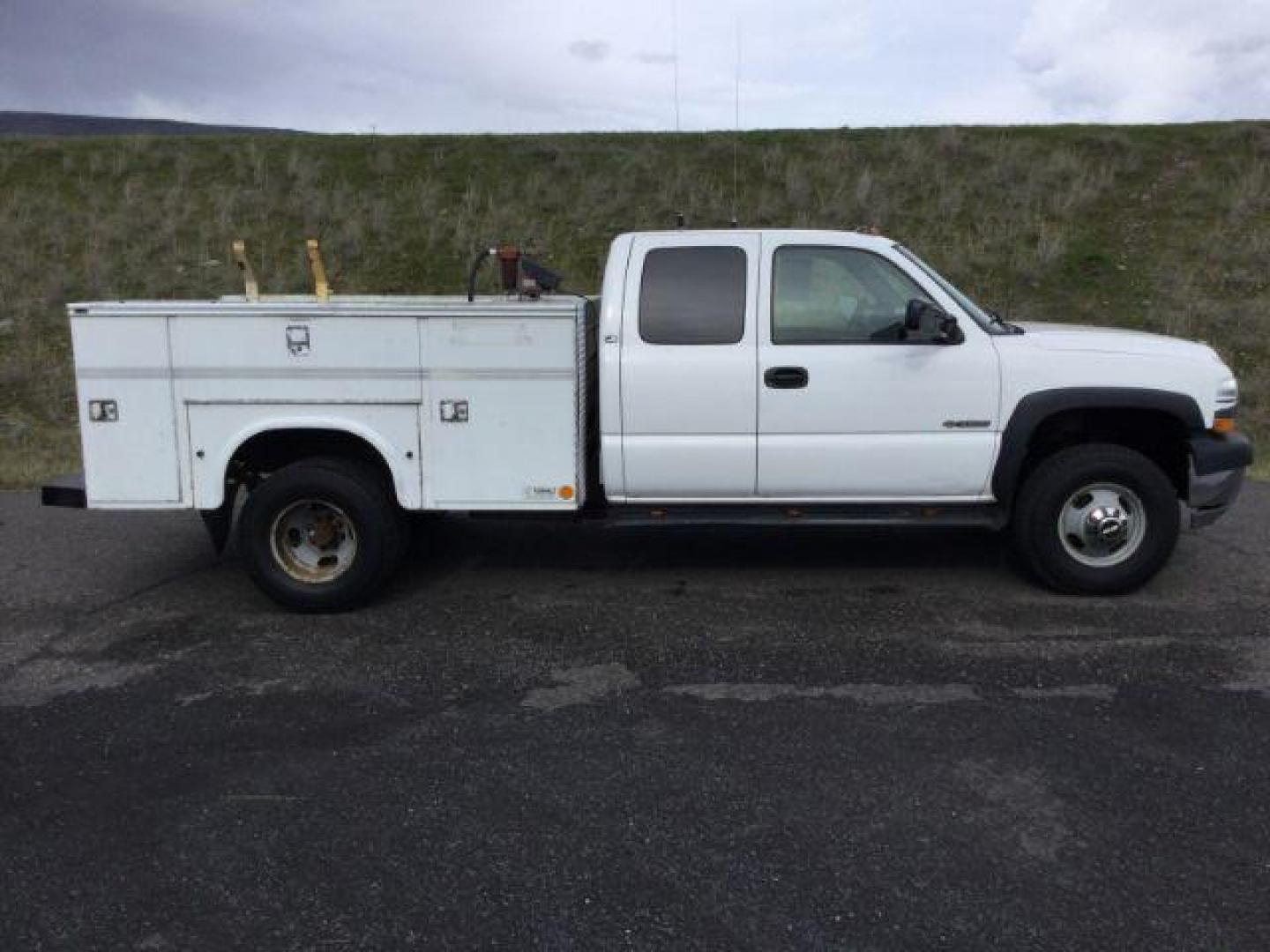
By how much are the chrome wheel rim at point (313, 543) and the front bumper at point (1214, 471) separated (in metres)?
4.48

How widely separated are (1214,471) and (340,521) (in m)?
4.67

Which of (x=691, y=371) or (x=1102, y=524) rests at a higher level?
(x=691, y=371)

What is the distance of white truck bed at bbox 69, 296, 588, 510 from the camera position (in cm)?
560

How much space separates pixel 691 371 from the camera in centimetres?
582

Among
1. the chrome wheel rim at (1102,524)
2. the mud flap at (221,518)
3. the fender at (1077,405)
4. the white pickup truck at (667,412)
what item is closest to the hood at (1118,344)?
the white pickup truck at (667,412)

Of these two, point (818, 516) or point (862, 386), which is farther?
point (818, 516)

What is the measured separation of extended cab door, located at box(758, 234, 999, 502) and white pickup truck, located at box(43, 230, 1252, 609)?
0.5 inches

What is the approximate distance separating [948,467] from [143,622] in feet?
14.3

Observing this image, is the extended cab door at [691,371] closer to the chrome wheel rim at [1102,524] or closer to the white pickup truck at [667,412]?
the white pickup truck at [667,412]

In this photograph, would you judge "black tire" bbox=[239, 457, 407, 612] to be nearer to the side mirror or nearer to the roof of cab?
the roof of cab

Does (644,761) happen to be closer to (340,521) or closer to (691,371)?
(691,371)

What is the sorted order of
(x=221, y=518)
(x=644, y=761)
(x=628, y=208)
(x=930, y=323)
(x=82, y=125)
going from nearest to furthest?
(x=644, y=761)
(x=930, y=323)
(x=221, y=518)
(x=628, y=208)
(x=82, y=125)

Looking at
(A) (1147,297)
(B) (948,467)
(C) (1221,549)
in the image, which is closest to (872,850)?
(B) (948,467)

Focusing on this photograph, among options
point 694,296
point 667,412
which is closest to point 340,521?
point 667,412
